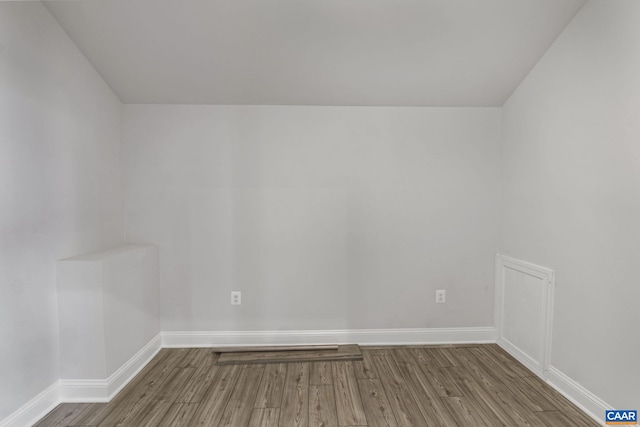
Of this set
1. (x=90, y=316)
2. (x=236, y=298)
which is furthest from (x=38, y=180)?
(x=236, y=298)

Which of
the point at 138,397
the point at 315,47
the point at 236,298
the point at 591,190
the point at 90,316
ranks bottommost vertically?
the point at 138,397

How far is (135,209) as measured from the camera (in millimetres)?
2787

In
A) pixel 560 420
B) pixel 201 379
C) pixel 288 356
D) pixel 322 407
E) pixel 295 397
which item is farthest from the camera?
pixel 288 356

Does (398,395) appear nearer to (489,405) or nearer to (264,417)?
(489,405)

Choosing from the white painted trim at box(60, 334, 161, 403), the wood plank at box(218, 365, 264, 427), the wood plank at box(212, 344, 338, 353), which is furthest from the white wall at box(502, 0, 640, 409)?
the white painted trim at box(60, 334, 161, 403)

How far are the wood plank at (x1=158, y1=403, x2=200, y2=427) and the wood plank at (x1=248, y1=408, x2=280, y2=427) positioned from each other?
14.0 inches

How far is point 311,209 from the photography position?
2820mm

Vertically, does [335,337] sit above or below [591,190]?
below

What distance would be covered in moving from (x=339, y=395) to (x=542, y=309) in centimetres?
150

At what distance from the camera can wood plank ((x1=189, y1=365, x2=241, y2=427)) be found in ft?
6.23

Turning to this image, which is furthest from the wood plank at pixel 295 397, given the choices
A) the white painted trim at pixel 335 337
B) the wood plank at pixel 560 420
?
the wood plank at pixel 560 420

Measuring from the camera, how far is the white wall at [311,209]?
9.14 feet

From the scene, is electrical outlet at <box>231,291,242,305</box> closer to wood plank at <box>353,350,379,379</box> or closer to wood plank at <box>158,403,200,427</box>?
wood plank at <box>158,403,200,427</box>

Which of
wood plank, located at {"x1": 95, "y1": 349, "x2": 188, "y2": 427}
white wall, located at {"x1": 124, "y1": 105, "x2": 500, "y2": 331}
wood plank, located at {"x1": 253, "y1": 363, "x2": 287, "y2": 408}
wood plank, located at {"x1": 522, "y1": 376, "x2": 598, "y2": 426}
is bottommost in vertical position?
wood plank, located at {"x1": 95, "y1": 349, "x2": 188, "y2": 427}
